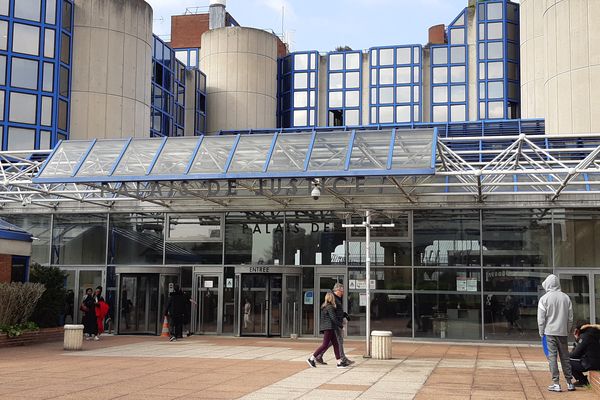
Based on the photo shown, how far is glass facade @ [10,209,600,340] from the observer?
23.1 metres

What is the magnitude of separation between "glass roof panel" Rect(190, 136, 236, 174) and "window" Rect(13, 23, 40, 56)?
22.0m

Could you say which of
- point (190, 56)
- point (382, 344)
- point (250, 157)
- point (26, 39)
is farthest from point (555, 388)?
point (190, 56)

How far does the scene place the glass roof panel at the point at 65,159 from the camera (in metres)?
20.1

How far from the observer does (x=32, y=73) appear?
3869cm

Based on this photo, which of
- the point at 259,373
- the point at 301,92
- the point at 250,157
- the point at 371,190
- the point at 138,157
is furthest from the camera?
the point at 301,92

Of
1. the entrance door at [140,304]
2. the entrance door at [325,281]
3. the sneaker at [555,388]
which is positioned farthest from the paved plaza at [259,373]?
the entrance door at [140,304]

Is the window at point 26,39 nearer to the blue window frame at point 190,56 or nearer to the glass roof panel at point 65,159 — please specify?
the glass roof panel at point 65,159

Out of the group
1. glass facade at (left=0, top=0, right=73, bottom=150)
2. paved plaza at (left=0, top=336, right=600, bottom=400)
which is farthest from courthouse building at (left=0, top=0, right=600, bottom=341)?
glass facade at (left=0, top=0, right=73, bottom=150)

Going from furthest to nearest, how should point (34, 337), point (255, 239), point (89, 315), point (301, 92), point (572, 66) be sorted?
point (301, 92)
point (572, 66)
point (255, 239)
point (89, 315)
point (34, 337)

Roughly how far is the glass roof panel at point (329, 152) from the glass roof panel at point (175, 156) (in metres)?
3.22

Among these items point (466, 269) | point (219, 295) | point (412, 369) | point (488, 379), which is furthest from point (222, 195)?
point (488, 379)

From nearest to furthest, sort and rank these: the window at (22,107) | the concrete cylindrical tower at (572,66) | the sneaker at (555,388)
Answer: the sneaker at (555,388), the concrete cylindrical tower at (572,66), the window at (22,107)

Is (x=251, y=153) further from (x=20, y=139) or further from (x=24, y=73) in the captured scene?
(x=24, y=73)

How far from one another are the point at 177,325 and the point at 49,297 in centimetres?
374
